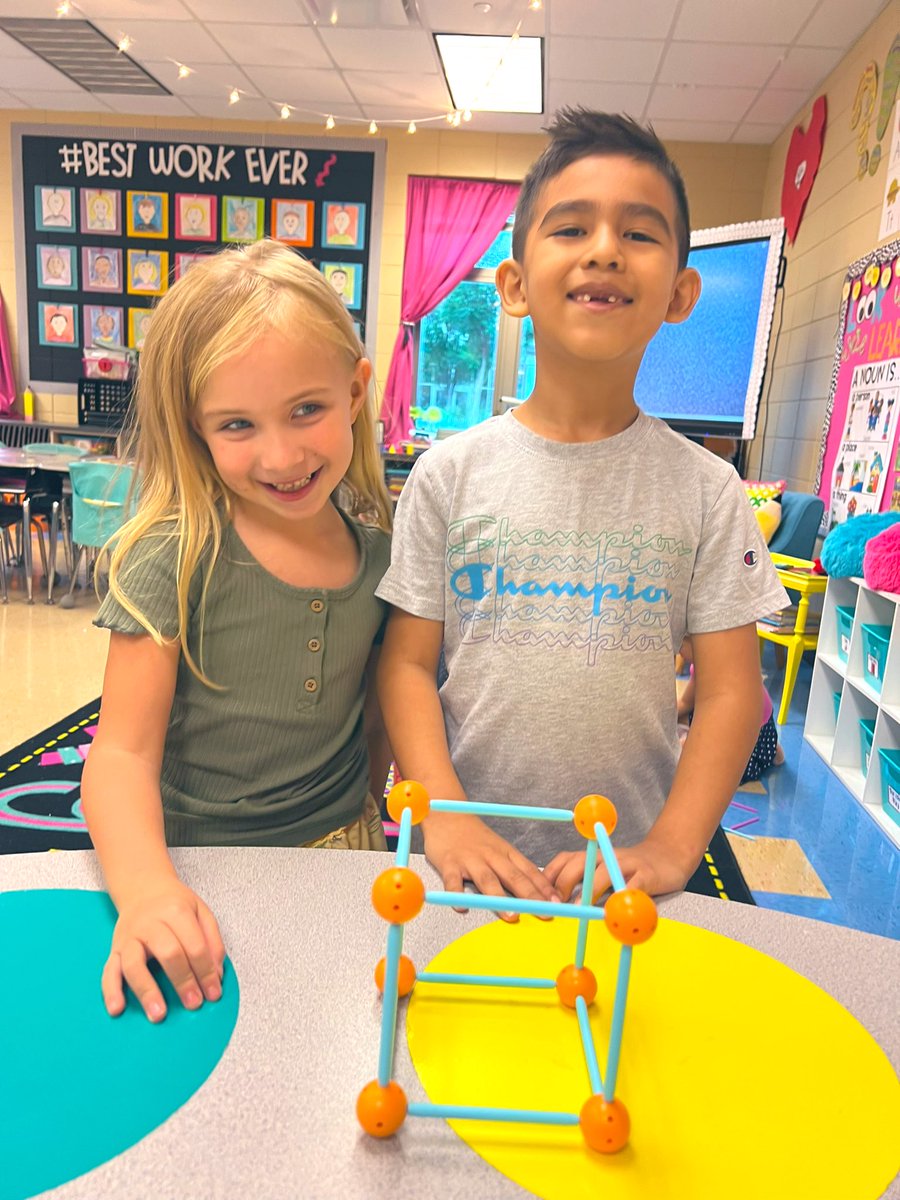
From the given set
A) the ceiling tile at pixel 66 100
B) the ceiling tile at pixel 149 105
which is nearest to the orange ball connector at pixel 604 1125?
the ceiling tile at pixel 149 105

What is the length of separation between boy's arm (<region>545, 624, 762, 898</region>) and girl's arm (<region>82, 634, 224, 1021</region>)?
272 millimetres

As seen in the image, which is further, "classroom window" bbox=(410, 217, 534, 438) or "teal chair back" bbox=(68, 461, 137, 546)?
"classroom window" bbox=(410, 217, 534, 438)

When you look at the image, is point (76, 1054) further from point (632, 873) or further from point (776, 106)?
point (776, 106)

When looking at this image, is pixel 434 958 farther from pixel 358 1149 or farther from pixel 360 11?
pixel 360 11

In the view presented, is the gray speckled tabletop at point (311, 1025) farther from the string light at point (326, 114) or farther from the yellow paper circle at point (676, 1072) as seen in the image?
the string light at point (326, 114)

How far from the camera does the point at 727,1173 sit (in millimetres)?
418

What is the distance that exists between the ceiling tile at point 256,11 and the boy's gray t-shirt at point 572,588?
3.86 meters

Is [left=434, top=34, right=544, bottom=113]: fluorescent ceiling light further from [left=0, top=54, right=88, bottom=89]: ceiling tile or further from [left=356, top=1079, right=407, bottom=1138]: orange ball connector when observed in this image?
[left=356, top=1079, right=407, bottom=1138]: orange ball connector

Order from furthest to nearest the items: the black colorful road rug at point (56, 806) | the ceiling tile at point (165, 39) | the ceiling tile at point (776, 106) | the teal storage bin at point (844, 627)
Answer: the ceiling tile at point (776, 106)
the ceiling tile at point (165, 39)
the teal storage bin at point (844, 627)
the black colorful road rug at point (56, 806)

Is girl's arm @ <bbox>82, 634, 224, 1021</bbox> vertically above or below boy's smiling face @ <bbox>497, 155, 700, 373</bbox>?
below

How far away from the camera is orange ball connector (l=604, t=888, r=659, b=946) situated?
393mm

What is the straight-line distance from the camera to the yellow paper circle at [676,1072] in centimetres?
42

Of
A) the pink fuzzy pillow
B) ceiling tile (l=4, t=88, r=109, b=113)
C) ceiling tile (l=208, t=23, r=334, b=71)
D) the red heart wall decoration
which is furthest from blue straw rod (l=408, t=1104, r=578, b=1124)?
ceiling tile (l=4, t=88, r=109, b=113)

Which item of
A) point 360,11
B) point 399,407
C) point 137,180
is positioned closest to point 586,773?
point 360,11
